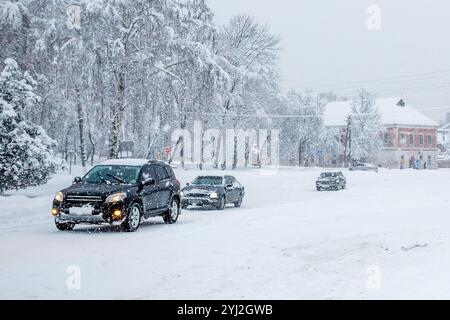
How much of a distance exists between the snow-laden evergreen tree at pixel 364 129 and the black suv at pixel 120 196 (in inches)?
2840

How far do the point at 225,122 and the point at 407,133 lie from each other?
52680 mm

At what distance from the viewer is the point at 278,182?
50188 mm

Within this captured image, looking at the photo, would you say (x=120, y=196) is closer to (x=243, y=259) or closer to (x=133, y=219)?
(x=133, y=219)

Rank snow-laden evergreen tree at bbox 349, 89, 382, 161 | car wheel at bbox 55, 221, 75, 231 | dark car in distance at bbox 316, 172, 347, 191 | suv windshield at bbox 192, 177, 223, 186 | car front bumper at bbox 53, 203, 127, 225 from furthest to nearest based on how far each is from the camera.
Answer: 1. snow-laden evergreen tree at bbox 349, 89, 382, 161
2. dark car in distance at bbox 316, 172, 347, 191
3. suv windshield at bbox 192, 177, 223, 186
4. car wheel at bbox 55, 221, 75, 231
5. car front bumper at bbox 53, 203, 127, 225

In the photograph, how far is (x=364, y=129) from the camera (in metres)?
88.7

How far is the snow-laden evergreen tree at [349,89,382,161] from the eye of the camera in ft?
291

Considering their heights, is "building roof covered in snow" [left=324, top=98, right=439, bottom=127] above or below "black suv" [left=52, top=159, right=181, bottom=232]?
above

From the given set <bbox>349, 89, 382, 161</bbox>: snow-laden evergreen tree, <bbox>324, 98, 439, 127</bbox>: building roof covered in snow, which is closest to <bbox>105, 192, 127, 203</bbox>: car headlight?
<bbox>349, 89, 382, 161</bbox>: snow-laden evergreen tree

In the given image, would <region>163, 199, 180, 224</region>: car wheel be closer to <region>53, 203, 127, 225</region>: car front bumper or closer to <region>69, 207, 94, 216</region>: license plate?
<region>53, 203, 127, 225</region>: car front bumper

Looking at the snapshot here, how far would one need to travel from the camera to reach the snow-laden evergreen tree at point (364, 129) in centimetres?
8862

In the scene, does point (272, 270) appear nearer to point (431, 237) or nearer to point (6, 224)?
point (431, 237)

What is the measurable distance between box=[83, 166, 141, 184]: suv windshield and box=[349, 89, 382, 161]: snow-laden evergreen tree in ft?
240

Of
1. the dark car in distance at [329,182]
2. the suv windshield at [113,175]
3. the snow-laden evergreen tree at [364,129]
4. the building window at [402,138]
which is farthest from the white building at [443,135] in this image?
the suv windshield at [113,175]

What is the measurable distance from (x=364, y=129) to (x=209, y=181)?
65012mm
